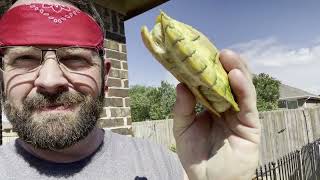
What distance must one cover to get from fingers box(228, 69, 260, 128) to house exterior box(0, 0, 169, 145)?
6.82 ft

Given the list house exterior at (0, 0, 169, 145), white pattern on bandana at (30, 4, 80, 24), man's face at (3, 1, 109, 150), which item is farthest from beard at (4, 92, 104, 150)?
house exterior at (0, 0, 169, 145)

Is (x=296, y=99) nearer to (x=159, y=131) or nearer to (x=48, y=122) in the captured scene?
(x=159, y=131)

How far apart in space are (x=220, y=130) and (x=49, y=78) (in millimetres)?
781

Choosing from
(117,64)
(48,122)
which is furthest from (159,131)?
(48,122)

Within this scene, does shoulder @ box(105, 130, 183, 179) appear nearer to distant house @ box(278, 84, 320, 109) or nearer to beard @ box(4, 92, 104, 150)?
beard @ box(4, 92, 104, 150)

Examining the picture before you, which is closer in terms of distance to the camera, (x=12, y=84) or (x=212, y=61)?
(x=212, y=61)

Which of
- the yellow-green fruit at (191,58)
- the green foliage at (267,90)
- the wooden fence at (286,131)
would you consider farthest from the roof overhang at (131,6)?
the green foliage at (267,90)

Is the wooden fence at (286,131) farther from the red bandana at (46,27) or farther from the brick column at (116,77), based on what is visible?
the red bandana at (46,27)

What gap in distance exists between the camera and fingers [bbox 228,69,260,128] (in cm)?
150

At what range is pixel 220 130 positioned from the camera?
1.73 meters

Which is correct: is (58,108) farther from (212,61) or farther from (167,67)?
(212,61)

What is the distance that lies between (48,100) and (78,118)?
163 millimetres

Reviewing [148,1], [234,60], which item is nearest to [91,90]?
[234,60]

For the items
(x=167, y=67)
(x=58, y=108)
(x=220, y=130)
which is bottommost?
(x=220, y=130)
